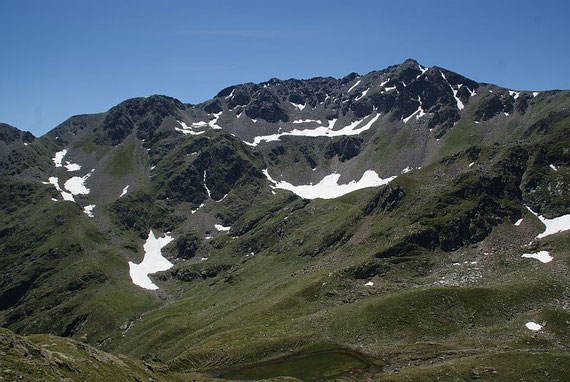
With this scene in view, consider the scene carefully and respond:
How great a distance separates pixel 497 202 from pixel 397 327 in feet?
284

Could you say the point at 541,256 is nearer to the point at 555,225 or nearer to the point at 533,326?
the point at 555,225

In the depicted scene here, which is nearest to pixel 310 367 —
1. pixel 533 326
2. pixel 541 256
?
pixel 533 326

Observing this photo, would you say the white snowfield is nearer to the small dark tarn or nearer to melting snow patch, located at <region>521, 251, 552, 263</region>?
melting snow patch, located at <region>521, 251, 552, 263</region>

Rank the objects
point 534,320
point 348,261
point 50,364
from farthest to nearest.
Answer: point 348,261 → point 534,320 → point 50,364

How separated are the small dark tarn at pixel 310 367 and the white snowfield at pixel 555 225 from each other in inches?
3497

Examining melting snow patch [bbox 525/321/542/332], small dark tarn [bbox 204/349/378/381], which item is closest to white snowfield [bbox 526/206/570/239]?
melting snow patch [bbox 525/321/542/332]

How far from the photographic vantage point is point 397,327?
117188 mm

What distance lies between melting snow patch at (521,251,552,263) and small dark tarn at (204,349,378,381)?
69.4 metres

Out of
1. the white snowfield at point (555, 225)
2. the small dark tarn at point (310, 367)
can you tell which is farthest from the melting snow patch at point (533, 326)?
the white snowfield at point (555, 225)

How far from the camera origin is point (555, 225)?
157 metres

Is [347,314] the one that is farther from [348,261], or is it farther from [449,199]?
[449,199]

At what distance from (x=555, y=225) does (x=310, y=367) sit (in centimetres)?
10579

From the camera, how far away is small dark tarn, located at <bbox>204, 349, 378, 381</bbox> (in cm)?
9906

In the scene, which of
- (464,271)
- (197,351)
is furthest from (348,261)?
(197,351)
